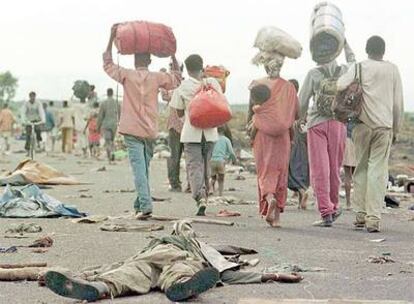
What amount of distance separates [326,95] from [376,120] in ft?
2.29

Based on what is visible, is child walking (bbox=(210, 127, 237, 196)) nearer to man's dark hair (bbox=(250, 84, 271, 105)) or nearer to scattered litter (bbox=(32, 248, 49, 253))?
man's dark hair (bbox=(250, 84, 271, 105))

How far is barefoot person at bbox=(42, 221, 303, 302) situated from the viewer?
6254 millimetres

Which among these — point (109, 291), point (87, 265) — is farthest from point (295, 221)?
point (109, 291)

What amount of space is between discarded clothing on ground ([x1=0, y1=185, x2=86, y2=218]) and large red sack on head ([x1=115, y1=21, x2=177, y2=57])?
7.22 feet

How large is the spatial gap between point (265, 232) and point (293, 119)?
1.43 m

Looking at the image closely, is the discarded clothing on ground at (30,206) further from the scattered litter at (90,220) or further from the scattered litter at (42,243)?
the scattered litter at (42,243)

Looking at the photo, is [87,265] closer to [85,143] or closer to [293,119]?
[293,119]

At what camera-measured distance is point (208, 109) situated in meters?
12.2

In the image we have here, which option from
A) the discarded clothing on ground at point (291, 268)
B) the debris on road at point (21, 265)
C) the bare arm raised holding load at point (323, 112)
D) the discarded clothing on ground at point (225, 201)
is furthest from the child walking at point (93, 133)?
the discarded clothing on ground at point (291, 268)

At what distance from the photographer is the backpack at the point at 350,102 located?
10.8 m

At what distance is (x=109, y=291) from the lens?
648 centimetres

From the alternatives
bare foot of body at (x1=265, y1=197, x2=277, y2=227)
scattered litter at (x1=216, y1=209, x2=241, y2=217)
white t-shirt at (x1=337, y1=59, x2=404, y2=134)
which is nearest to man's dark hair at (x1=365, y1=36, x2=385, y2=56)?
white t-shirt at (x1=337, y1=59, x2=404, y2=134)

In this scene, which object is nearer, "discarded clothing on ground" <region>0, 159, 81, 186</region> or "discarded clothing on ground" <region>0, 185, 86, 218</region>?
"discarded clothing on ground" <region>0, 185, 86, 218</region>

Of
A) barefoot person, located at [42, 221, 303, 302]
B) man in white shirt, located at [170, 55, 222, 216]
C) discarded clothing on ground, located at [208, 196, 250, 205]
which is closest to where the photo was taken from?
barefoot person, located at [42, 221, 303, 302]
